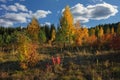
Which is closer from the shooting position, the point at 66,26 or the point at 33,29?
the point at 66,26

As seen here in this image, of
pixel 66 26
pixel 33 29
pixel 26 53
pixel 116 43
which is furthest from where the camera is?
pixel 33 29

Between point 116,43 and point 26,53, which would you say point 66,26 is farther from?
point 26,53

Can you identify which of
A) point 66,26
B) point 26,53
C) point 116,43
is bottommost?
point 26,53

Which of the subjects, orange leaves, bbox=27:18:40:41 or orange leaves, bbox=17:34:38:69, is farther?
orange leaves, bbox=27:18:40:41

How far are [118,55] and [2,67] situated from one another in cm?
1333

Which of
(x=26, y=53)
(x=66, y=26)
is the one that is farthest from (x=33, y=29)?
(x=26, y=53)

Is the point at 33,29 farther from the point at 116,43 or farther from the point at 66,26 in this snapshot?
the point at 116,43

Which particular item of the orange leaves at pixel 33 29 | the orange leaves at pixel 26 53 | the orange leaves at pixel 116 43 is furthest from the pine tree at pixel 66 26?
the orange leaves at pixel 26 53

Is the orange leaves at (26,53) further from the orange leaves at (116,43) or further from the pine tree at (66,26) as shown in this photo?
the pine tree at (66,26)

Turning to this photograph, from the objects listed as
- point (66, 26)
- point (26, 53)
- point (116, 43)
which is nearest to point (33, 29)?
point (66, 26)

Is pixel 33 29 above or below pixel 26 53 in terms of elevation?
above

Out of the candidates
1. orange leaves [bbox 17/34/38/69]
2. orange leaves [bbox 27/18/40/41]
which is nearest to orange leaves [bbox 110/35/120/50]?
orange leaves [bbox 17/34/38/69]

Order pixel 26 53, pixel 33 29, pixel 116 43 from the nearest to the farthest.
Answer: pixel 26 53 < pixel 116 43 < pixel 33 29

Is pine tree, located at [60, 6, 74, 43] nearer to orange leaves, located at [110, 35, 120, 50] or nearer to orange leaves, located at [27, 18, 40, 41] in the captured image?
orange leaves, located at [27, 18, 40, 41]
